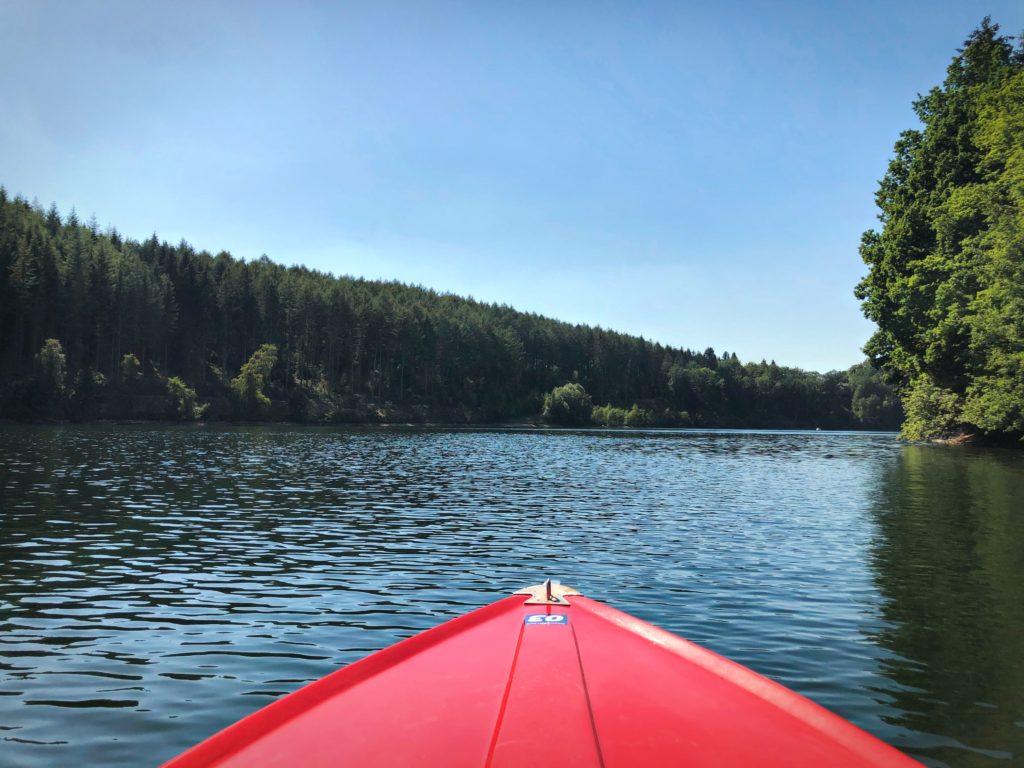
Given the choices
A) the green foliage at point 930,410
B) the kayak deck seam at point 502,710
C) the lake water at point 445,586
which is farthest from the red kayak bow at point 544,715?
the green foliage at point 930,410

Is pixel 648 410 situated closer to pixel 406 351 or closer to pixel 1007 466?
pixel 406 351

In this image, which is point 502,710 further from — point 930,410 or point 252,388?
point 252,388

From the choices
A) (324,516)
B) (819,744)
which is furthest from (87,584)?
(819,744)

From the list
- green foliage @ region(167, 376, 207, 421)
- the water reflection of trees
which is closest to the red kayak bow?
the water reflection of trees

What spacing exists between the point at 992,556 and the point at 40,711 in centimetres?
1701

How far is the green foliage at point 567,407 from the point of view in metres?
146

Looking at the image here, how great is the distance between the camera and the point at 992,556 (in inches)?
582

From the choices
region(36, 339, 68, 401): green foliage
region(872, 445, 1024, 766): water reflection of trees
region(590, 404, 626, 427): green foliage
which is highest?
region(36, 339, 68, 401): green foliage

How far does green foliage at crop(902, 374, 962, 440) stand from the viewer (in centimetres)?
5566

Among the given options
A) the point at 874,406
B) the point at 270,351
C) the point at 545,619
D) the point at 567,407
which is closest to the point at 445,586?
the point at 545,619

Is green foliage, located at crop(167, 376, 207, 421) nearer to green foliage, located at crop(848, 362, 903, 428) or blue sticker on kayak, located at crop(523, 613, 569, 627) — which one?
blue sticker on kayak, located at crop(523, 613, 569, 627)

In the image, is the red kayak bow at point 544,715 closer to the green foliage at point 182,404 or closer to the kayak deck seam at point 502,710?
the kayak deck seam at point 502,710

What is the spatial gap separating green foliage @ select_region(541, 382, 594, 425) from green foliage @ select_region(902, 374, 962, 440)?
287 feet

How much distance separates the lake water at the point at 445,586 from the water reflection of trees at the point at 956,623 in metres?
0.04
